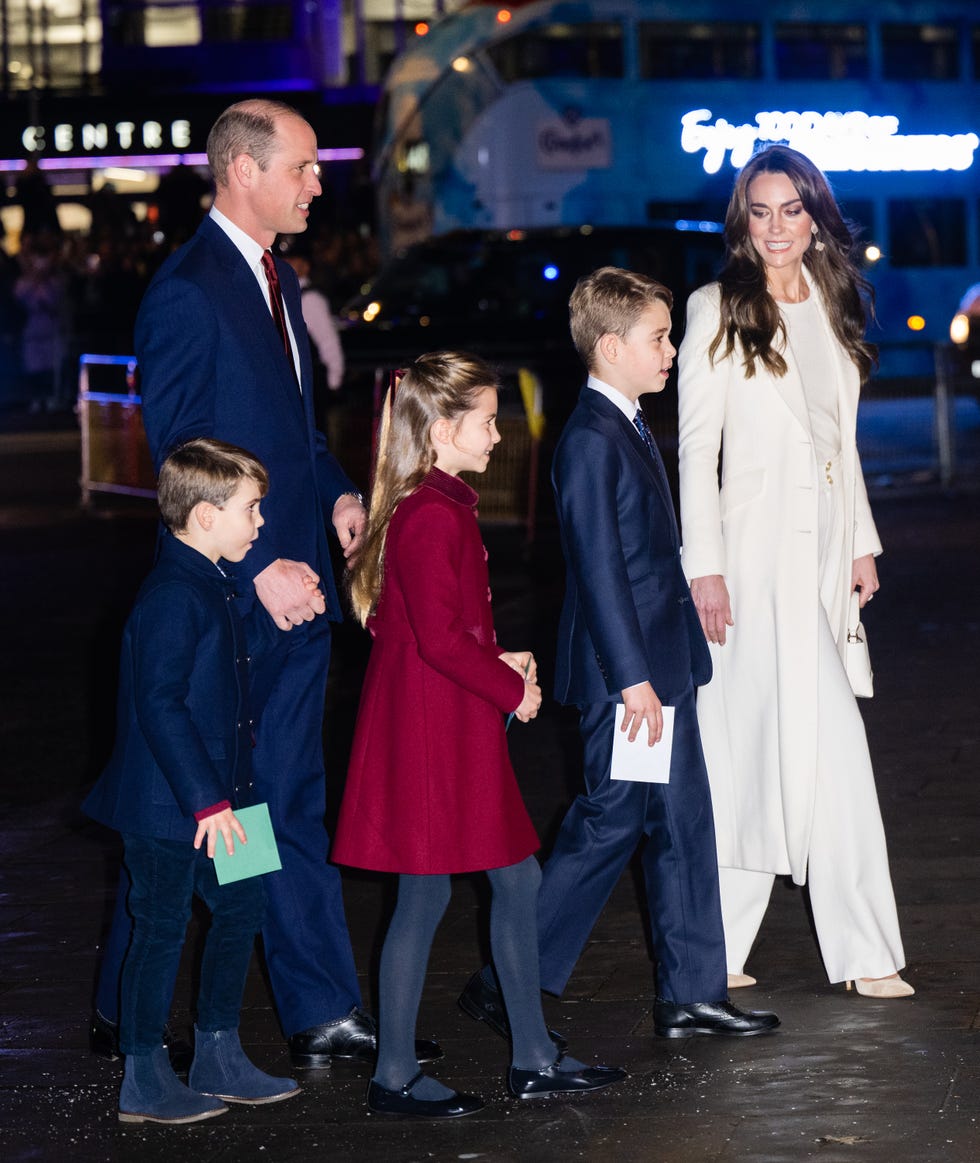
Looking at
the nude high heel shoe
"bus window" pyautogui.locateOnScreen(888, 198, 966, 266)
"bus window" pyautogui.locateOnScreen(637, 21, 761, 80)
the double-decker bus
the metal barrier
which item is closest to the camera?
the nude high heel shoe

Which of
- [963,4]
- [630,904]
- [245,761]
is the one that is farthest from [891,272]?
[245,761]

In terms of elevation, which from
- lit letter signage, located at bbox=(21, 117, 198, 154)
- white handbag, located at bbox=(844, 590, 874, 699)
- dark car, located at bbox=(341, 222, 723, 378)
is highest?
lit letter signage, located at bbox=(21, 117, 198, 154)

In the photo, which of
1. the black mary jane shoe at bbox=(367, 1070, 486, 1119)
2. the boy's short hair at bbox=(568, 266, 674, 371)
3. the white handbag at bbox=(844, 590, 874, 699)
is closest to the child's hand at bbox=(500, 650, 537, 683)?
the boy's short hair at bbox=(568, 266, 674, 371)

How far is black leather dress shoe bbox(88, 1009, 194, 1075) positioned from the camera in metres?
4.87

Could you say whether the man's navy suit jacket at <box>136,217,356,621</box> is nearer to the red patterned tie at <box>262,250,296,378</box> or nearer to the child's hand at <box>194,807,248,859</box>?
the red patterned tie at <box>262,250,296,378</box>

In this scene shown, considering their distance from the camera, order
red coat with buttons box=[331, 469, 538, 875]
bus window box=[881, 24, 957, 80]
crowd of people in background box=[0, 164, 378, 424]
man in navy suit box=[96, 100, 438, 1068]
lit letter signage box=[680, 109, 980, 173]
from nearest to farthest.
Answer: red coat with buttons box=[331, 469, 538, 875] → man in navy suit box=[96, 100, 438, 1068] → lit letter signage box=[680, 109, 980, 173] → bus window box=[881, 24, 957, 80] → crowd of people in background box=[0, 164, 378, 424]

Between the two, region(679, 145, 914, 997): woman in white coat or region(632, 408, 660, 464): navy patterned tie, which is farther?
region(679, 145, 914, 997): woman in white coat

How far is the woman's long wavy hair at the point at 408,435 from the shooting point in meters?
4.52

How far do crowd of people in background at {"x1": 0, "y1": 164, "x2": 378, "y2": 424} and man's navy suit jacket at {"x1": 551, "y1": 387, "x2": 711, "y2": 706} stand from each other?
25017 mm

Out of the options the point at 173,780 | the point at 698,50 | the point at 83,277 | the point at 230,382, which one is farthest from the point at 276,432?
the point at 83,277

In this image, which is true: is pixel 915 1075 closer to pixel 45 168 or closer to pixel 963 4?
pixel 963 4

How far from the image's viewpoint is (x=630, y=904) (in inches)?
249

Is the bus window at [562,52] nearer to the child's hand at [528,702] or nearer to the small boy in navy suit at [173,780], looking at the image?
the small boy in navy suit at [173,780]

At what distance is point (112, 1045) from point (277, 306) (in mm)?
1743
